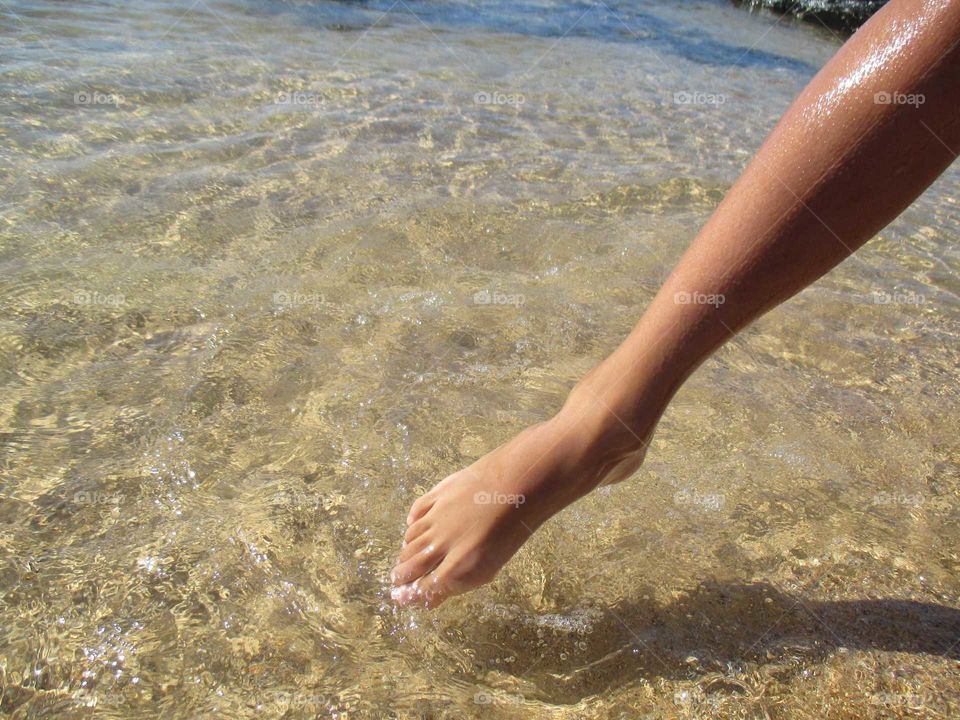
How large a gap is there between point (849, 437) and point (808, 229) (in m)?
1.15

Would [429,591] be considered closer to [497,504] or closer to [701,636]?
[497,504]

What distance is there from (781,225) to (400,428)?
1.09 m

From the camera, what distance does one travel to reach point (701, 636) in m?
1.36

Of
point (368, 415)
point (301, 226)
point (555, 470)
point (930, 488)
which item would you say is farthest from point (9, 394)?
point (930, 488)

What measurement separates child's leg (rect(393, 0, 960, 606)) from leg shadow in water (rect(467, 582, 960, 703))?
21cm

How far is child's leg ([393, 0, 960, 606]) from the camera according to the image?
90 centimetres

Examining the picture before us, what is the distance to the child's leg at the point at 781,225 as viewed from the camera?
905mm

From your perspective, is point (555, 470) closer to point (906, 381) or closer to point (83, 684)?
point (83, 684)

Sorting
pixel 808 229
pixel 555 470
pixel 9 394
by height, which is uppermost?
pixel 808 229

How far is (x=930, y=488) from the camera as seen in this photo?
68.9 inches

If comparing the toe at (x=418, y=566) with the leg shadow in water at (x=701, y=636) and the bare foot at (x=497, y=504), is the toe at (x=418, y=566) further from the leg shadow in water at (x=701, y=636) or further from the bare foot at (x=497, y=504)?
the leg shadow in water at (x=701, y=636)

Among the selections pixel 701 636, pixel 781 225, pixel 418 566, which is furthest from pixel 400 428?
pixel 781 225

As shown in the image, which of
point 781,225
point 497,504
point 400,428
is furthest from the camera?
point 400,428

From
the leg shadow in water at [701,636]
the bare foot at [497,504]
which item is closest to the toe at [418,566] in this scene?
the bare foot at [497,504]
